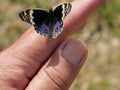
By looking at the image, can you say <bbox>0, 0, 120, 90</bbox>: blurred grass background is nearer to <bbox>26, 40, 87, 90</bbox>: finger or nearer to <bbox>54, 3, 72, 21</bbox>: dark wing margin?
<bbox>26, 40, 87, 90</bbox>: finger

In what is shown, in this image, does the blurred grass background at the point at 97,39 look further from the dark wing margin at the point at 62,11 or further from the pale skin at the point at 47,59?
the dark wing margin at the point at 62,11

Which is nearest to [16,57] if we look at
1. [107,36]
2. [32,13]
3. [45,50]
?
[45,50]

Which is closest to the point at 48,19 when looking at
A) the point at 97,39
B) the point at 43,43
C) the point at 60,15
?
the point at 60,15

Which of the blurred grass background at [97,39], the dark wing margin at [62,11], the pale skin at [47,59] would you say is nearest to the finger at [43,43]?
the pale skin at [47,59]

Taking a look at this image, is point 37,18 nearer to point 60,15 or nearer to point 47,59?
point 60,15

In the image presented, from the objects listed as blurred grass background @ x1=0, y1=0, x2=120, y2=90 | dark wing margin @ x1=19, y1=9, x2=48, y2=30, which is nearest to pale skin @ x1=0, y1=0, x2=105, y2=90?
dark wing margin @ x1=19, y1=9, x2=48, y2=30

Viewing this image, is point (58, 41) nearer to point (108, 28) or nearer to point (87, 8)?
point (87, 8)
